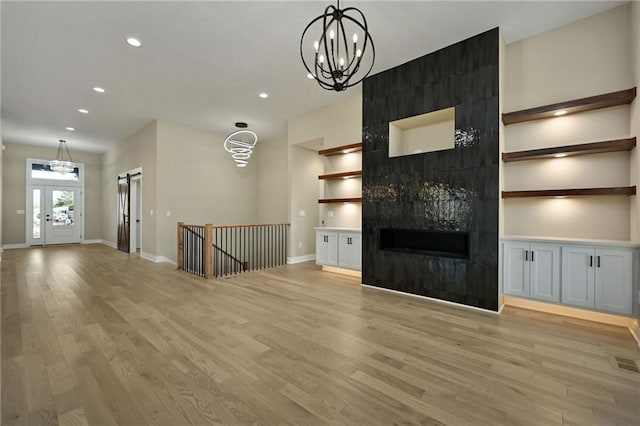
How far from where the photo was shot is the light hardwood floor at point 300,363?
70.4 inches

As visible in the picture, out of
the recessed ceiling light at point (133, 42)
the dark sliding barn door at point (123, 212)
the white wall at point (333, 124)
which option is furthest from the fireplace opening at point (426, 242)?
the dark sliding barn door at point (123, 212)

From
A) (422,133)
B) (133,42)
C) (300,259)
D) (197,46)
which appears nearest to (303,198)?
(300,259)

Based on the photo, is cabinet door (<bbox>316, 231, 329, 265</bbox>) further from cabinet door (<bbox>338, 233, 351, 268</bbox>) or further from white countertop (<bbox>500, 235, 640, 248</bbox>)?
white countertop (<bbox>500, 235, 640, 248</bbox>)

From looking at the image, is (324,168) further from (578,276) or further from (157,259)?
(157,259)

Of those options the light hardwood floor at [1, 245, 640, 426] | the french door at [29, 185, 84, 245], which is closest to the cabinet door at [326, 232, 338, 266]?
the light hardwood floor at [1, 245, 640, 426]

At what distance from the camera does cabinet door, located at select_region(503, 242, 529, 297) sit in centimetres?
360

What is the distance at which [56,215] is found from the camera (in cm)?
1022

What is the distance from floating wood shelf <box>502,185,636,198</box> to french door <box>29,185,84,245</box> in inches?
539

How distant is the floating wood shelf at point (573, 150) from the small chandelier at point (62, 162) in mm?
11917

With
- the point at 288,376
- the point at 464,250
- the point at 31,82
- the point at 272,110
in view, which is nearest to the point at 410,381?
the point at 288,376

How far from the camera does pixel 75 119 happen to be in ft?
23.4

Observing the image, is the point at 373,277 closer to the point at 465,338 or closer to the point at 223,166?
the point at 465,338

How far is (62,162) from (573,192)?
12.7m

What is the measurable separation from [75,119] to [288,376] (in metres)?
8.63
